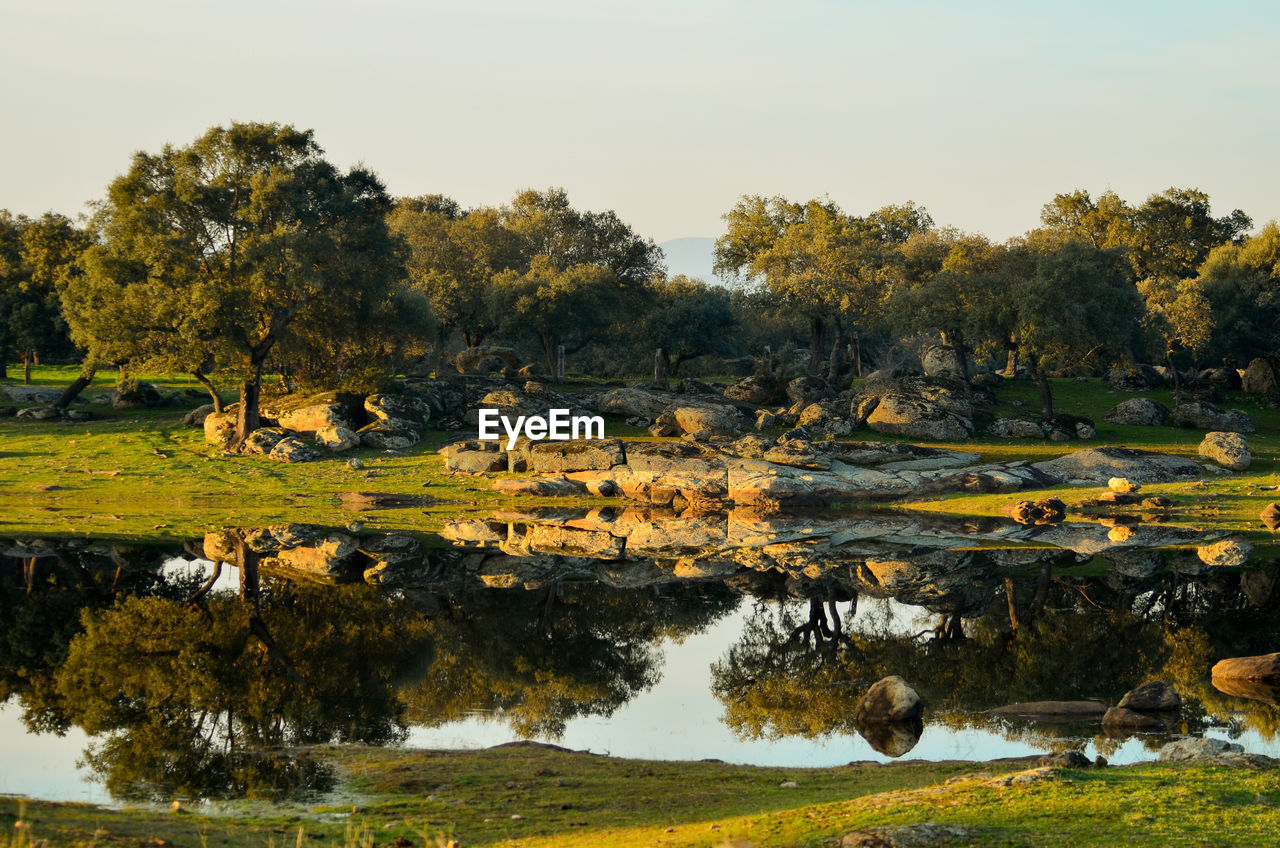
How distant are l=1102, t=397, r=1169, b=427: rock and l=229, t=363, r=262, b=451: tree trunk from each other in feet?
136

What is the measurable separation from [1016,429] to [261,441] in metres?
34.8

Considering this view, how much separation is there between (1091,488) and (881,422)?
11.8 metres

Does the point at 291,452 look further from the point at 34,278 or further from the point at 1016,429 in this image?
the point at 1016,429

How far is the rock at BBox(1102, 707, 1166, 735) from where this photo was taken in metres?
17.3

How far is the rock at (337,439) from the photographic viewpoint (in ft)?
158

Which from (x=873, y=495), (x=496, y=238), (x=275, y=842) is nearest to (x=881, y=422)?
(x=873, y=495)

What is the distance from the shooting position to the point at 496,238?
7825cm

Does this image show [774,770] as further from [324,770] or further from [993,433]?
[993,433]

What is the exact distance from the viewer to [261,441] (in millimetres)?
47719

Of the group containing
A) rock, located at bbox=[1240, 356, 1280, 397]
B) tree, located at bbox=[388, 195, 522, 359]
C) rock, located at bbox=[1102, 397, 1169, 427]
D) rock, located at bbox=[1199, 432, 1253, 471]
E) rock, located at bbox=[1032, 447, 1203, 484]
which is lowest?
rock, located at bbox=[1032, 447, 1203, 484]

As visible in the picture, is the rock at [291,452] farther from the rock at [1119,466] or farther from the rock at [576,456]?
the rock at [1119,466]

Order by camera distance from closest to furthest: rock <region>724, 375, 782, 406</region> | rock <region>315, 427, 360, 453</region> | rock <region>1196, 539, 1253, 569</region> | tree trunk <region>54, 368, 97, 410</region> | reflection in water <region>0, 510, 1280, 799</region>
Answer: reflection in water <region>0, 510, 1280, 799</region> < rock <region>1196, 539, 1253, 569</region> < rock <region>315, 427, 360, 453</region> < tree trunk <region>54, 368, 97, 410</region> < rock <region>724, 375, 782, 406</region>

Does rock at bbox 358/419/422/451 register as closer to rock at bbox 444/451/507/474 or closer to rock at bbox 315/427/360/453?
rock at bbox 315/427/360/453

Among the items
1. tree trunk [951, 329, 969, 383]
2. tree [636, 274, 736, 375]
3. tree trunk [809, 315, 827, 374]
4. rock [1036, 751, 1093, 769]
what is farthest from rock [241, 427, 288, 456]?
rock [1036, 751, 1093, 769]
